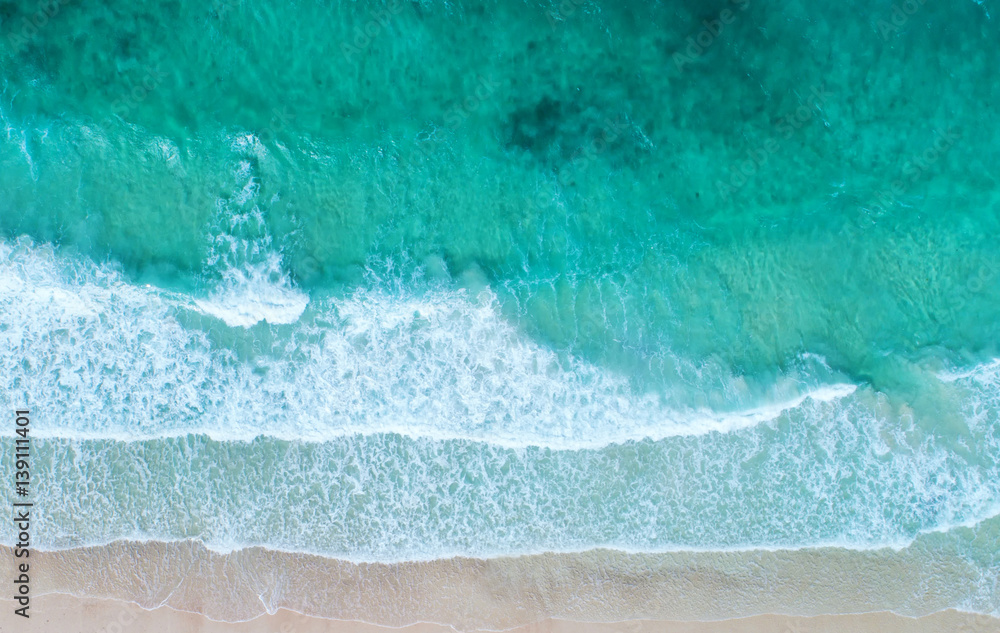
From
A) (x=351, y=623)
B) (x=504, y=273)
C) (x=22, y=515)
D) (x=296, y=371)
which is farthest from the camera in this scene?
(x=504, y=273)

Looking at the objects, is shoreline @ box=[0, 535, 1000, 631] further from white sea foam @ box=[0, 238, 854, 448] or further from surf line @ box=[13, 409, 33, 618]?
white sea foam @ box=[0, 238, 854, 448]

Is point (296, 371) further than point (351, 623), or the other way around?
point (296, 371)

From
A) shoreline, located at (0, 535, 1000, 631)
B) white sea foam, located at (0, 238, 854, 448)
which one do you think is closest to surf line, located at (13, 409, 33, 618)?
shoreline, located at (0, 535, 1000, 631)

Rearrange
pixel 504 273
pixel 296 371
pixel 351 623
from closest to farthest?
pixel 351 623 < pixel 296 371 < pixel 504 273

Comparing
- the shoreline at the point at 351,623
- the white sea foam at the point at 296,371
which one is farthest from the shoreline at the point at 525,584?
the white sea foam at the point at 296,371

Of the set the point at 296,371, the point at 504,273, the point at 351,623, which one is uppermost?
the point at 504,273

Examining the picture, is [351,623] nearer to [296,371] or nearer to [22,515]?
[296,371]

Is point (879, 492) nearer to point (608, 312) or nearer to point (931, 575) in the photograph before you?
point (931, 575)

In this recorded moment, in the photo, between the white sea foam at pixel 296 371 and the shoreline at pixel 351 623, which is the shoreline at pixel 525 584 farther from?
the white sea foam at pixel 296 371

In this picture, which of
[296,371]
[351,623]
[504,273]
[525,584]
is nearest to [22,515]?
[296,371]
